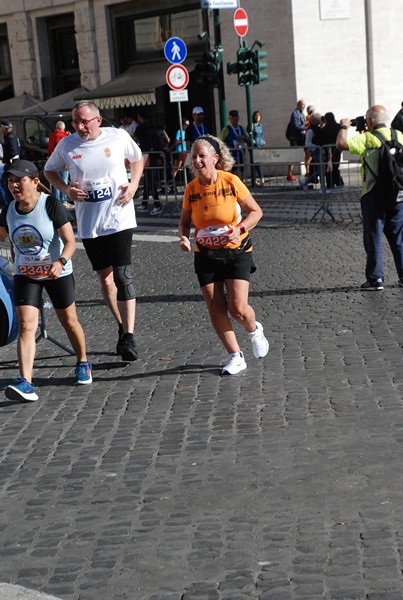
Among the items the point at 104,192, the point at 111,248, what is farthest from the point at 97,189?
the point at 111,248

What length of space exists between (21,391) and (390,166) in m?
4.93

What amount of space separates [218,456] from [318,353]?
2594mm

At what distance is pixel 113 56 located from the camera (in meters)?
34.8

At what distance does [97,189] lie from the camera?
27.1 ft

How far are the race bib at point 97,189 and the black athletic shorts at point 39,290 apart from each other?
2.91ft

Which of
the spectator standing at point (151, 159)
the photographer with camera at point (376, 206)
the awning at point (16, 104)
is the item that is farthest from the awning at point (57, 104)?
the photographer with camera at point (376, 206)

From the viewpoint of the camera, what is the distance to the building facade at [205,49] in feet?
96.4

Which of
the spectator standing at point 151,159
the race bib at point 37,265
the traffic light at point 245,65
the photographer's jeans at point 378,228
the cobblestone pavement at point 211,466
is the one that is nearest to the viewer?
the cobblestone pavement at point 211,466

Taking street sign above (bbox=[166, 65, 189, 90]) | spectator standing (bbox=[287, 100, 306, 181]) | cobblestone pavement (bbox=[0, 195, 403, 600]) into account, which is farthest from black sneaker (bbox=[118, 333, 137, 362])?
spectator standing (bbox=[287, 100, 306, 181])

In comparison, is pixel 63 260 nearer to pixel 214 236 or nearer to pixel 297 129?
pixel 214 236

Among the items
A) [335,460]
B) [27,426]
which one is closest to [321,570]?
[335,460]

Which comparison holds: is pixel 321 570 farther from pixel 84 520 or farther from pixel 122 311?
pixel 122 311

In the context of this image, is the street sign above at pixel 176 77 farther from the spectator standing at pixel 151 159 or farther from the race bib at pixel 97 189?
the race bib at pixel 97 189

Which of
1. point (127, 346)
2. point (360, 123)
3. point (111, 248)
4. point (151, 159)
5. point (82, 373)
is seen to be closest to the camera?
point (82, 373)
